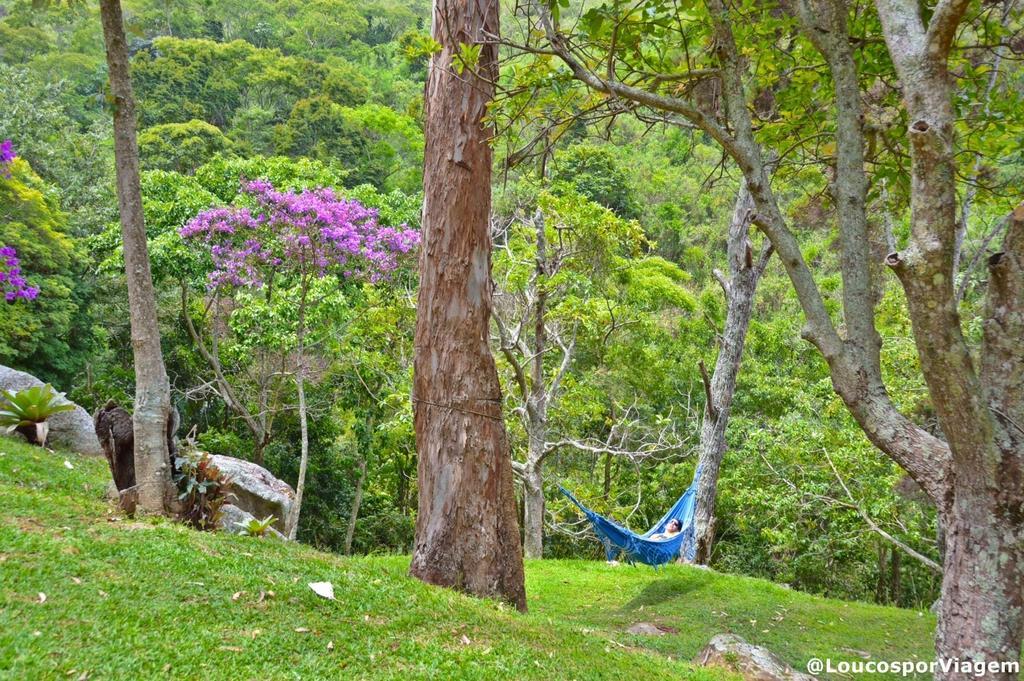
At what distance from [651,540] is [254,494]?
4.10 meters

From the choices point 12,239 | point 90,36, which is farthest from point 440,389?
point 90,36

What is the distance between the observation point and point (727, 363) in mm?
8156

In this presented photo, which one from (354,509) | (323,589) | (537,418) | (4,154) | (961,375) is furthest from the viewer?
(354,509)

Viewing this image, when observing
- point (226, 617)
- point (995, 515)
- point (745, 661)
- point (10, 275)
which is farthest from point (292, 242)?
point (995, 515)

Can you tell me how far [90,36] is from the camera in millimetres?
32719

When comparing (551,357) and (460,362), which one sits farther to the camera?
(551,357)

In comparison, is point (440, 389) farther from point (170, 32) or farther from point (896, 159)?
point (170, 32)

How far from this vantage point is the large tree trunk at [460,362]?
3861 millimetres

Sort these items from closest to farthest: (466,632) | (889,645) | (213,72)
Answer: (466,632) < (889,645) < (213,72)

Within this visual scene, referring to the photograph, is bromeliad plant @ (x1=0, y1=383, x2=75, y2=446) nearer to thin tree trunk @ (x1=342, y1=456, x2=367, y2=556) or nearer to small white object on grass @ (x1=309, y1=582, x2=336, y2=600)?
small white object on grass @ (x1=309, y1=582, x2=336, y2=600)

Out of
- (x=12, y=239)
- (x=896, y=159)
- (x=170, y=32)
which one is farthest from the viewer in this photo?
(x=170, y=32)

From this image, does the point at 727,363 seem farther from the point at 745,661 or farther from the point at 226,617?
→ the point at 226,617

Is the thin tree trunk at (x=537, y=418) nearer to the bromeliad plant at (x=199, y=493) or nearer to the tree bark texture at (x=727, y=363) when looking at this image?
the tree bark texture at (x=727, y=363)

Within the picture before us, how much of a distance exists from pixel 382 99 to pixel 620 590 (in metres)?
27.1
